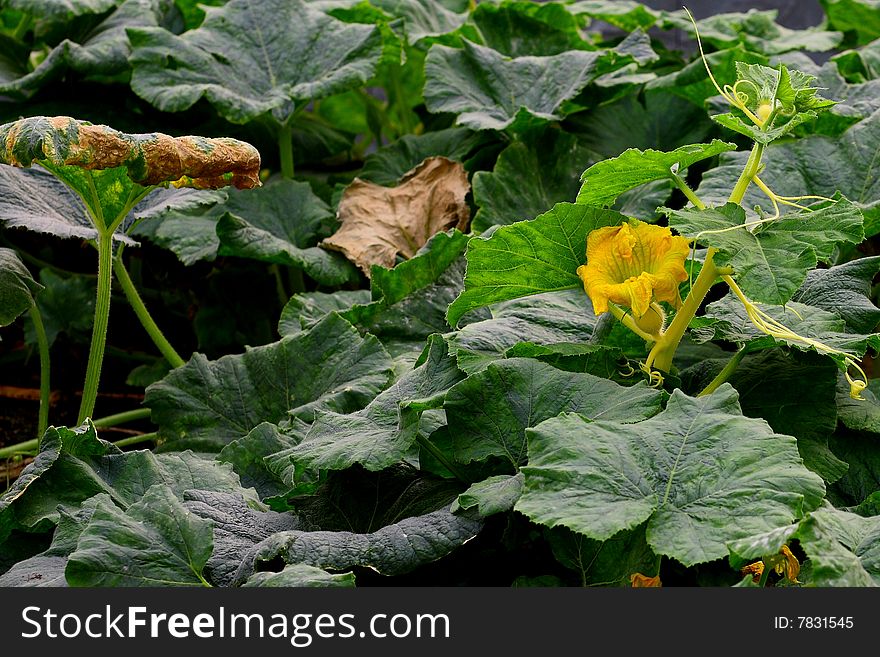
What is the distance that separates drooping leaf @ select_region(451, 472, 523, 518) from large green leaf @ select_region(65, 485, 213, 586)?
8.7 inches

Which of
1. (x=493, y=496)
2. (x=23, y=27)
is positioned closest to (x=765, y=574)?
(x=493, y=496)

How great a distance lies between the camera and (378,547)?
0.96 metres

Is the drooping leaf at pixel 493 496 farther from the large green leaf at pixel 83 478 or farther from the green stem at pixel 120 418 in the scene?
the green stem at pixel 120 418

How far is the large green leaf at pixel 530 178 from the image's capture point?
71.8 inches

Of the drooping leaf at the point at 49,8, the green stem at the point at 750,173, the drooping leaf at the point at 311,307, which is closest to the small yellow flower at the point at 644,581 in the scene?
the green stem at the point at 750,173

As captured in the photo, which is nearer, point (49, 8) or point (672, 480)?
point (672, 480)

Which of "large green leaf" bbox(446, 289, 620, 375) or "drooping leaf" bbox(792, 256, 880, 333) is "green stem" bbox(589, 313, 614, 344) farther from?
"drooping leaf" bbox(792, 256, 880, 333)

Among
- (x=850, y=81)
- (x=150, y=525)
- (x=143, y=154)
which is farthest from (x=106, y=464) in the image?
(x=850, y=81)

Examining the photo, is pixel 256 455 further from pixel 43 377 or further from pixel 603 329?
pixel 43 377

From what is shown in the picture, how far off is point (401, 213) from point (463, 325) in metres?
0.61

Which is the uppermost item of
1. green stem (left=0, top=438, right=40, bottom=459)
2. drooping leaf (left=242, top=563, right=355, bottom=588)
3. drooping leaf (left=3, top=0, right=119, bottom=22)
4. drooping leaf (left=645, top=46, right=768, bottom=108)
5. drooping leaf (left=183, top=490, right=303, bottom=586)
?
drooping leaf (left=3, top=0, right=119, bottom=22)

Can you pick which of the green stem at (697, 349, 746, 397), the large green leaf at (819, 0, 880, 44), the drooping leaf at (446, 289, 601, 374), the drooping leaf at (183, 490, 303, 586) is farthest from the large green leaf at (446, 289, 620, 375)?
the large green leaf at (819, 0, 880, 44)

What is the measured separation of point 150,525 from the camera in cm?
97

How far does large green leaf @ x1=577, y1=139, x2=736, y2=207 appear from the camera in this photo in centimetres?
101
